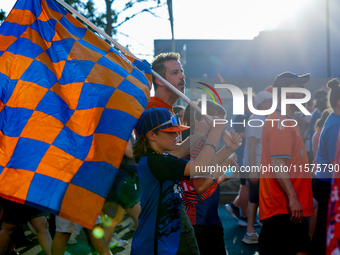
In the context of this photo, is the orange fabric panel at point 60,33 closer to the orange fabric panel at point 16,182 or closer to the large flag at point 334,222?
the orange fabric panel at point 16,182

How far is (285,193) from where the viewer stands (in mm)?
3492

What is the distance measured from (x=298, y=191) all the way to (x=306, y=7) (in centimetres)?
3535

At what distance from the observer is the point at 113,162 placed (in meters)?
2.53

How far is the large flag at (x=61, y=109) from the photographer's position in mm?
2482

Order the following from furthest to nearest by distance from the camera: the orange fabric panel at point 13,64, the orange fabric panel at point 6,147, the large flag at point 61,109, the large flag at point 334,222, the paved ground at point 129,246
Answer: the paved ground at point 129,246
the orange fabric panel at point 13,64
the orange fabric panel at point 6,147
the large flag at point 61,109
the large flag at point 334,222

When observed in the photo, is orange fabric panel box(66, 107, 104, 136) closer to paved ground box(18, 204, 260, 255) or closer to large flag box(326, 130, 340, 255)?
large flag box(326, 130, 340, 255)

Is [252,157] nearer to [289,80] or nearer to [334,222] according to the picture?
[289,80]

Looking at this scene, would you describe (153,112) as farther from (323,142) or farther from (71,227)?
(323,142)

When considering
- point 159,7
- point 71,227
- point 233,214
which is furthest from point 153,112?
point 159,7

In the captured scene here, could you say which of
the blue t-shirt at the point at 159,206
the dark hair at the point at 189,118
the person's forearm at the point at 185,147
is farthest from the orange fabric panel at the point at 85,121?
the dark hair at the point at 189,118

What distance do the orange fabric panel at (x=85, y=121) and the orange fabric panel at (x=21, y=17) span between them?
984 mm

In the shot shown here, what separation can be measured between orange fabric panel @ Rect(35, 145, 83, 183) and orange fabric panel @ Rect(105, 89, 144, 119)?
48 centimetres

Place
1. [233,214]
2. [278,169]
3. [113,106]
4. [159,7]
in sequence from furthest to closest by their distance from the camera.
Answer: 1. [159,7]
2. [233,214]
3. [278,169]
4. [113,106]

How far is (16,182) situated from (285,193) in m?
2.44
